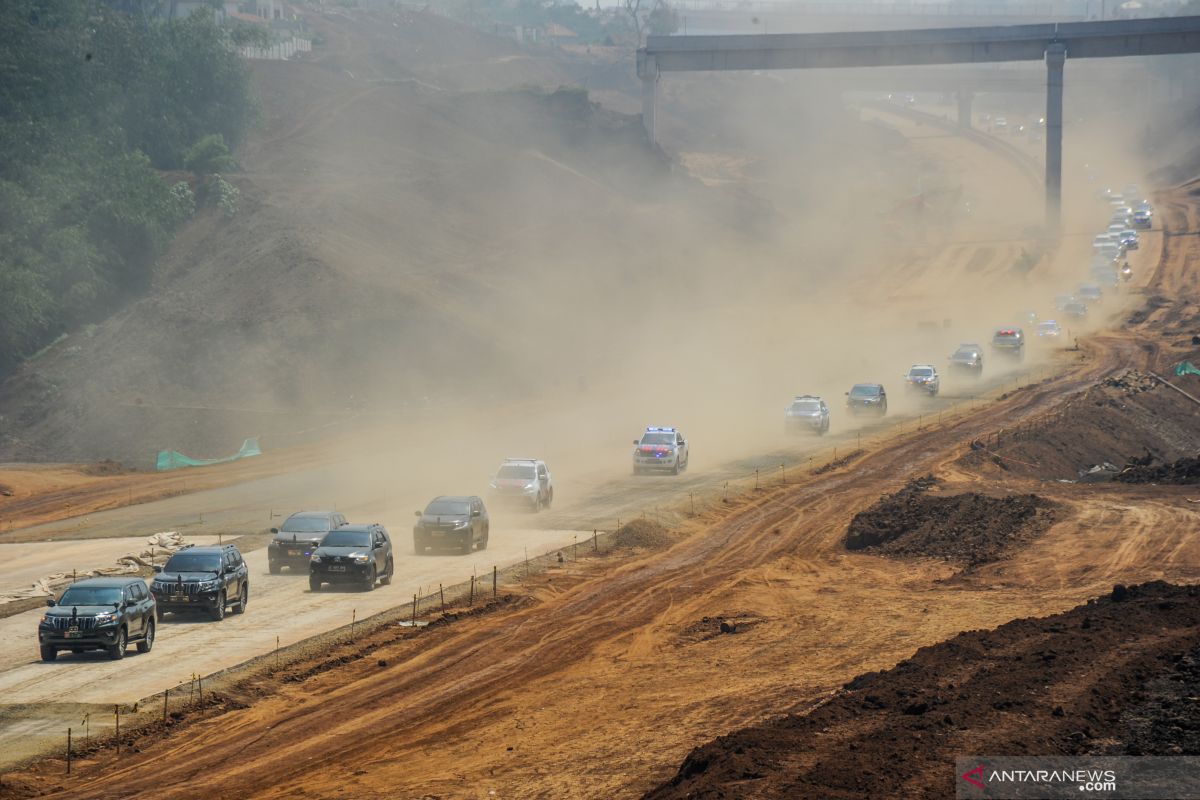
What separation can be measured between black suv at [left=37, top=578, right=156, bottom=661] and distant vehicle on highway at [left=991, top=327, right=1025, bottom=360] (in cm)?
7155

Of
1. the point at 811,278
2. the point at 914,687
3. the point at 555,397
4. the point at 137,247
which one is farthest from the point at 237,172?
the point at 914,687

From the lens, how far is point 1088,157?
19488 cm

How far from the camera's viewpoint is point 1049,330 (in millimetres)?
97938

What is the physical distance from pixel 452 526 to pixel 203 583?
9975 mm

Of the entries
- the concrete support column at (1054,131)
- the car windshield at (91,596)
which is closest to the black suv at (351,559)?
the car windshield at (91,596)

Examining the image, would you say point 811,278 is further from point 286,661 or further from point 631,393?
point 286,661

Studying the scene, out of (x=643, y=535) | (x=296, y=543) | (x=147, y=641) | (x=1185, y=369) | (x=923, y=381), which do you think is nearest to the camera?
(x=147, y=641)

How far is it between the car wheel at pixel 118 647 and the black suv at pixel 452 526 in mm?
12983

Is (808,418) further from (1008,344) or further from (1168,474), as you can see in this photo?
(1008,344)

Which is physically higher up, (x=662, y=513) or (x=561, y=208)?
(x=561, y=208)

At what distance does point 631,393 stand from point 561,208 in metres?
34.6

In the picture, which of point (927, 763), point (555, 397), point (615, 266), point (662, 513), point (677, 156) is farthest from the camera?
point (677, 156)

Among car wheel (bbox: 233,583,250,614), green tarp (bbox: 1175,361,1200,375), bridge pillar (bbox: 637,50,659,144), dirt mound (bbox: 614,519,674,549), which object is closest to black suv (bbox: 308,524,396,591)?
car wheel (bbox: 233,583,250,614)

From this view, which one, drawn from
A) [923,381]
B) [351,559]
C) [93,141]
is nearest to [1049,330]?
[923,381]
